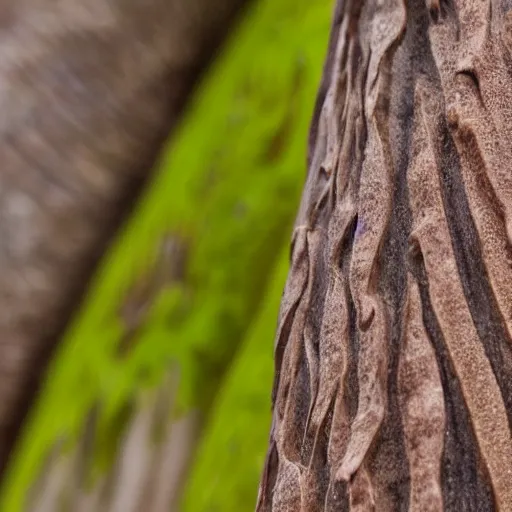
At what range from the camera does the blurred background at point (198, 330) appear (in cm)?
70

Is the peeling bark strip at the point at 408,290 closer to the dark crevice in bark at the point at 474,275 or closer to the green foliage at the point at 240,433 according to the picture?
the dark crevice in bark at the point at 474,275

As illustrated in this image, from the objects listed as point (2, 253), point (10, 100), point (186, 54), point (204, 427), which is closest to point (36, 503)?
point (204, 427)

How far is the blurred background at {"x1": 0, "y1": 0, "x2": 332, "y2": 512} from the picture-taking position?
0.70 metres

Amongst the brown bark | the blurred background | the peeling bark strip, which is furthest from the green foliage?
the brown bark

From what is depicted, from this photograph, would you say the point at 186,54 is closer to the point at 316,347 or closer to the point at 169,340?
the point at 169,340

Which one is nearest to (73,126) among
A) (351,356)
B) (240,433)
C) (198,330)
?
(198,330)

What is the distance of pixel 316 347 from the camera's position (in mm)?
327

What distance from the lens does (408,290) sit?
300 millimetres

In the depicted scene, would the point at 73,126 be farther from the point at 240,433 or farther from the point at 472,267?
the point at 472,267

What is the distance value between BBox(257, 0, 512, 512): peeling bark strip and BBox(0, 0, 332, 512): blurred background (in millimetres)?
308

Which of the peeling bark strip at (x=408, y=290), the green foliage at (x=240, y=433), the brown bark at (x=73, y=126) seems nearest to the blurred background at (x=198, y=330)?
the green foliage at (x=240, y=433)

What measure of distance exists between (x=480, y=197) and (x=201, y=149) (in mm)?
751

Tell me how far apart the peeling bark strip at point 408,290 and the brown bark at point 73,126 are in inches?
37.2

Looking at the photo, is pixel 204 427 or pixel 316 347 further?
pixel 204 427
